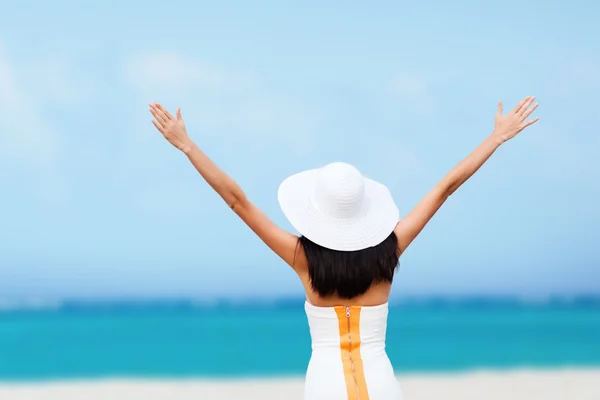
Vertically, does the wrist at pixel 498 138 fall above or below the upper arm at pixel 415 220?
above

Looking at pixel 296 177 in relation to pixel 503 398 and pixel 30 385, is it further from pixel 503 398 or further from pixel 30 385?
pixel 30 385

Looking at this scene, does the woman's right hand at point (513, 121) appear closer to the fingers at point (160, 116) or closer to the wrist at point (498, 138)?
the wrist at point (498, 138)

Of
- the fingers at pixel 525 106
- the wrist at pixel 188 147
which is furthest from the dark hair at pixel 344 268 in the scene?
the fingers at pixel 525 106

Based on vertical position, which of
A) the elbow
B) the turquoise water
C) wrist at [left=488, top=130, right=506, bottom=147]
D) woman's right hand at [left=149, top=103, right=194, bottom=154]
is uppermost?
the turquoise water

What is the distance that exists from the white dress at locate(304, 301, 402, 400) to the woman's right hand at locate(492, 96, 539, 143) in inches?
26.9

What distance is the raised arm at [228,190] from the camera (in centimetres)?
239

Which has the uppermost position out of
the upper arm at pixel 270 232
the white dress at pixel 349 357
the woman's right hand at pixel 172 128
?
the woman's right hand at pixel 172 128

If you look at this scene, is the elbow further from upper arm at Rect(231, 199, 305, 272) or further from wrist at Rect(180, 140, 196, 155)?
wrist at Rect(180, 140, 196, 155)

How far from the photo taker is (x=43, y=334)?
9.56 m

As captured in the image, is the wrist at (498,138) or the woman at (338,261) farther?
the wrist at (498,138)

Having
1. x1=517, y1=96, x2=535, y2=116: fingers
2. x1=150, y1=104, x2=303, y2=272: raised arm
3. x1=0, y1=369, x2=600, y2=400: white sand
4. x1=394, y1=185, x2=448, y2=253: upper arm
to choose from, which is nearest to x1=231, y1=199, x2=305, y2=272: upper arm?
x1=150, y1=104, x2=303, y2=272: raised arm

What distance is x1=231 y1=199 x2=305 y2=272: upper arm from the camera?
7.96 ft

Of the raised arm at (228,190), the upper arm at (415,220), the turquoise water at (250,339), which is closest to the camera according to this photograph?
the raised arm at (228,190)

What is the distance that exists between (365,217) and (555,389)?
15.6 ft
